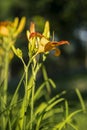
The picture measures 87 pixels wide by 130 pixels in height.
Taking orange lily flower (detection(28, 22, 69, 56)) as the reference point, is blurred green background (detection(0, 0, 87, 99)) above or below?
above

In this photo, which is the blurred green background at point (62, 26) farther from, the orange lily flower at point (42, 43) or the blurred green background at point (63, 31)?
the orange lily flower at point (42, 43)

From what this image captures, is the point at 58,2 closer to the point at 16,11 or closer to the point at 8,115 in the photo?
the point at 8,115

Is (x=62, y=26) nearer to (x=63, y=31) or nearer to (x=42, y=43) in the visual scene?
(x=63, y=31)

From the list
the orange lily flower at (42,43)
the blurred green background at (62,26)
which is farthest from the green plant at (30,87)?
the blurred green background at (62,26)

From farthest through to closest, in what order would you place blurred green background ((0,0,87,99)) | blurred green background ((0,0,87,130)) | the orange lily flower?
blurred green background ((0,0,87,99))
blurred green background ((0,0,87,130))
the orange lily flower

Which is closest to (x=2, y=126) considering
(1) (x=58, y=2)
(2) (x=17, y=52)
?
(2) (x=17, y=52)

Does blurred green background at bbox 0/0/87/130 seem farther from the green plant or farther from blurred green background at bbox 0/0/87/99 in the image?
the green plant

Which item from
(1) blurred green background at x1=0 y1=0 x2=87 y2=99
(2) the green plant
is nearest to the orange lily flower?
→ (2) the green plant

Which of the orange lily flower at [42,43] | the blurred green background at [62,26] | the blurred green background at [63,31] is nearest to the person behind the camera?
the orange lily flower at [42,43]
